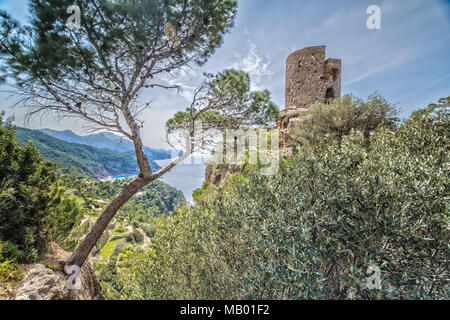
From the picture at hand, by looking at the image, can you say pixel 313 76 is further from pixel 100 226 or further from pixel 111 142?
pixel 100 226

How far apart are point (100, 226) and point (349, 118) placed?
32.0 ft

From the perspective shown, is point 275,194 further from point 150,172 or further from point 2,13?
point 2,13

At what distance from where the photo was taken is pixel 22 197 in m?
4.93

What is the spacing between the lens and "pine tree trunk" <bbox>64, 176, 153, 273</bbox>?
4.94 metres

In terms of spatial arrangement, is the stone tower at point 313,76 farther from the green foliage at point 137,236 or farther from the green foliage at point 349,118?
the green foliage at point 137,236

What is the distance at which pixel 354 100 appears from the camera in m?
8.19

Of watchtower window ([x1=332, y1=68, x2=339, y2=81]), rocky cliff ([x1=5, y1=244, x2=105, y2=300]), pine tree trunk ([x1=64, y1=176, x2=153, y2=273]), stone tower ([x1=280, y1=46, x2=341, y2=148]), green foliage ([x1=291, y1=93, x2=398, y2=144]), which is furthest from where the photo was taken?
watchtower window ([x1=332, y1=68, x2=339, y2=81])

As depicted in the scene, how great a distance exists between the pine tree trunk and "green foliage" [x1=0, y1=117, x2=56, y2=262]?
2.98ft

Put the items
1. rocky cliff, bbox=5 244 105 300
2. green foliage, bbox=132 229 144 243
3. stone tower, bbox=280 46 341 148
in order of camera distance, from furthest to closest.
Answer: green foliage, bbox=132 229 144 243, stone tower, bbox=280 46 341 148, rocky cliff, bbox=5 244 105 300

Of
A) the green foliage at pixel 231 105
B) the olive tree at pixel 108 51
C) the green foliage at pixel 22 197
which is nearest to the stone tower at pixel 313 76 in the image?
the green foliage at pixel 231 105

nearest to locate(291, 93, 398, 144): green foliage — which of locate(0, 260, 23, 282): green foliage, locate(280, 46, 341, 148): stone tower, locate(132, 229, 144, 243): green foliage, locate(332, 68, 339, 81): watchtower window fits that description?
locate(280, 46, 341, 148): stone tower

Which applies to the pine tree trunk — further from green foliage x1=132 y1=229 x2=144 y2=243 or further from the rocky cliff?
green foliage x1=132 y1=229 x2=144 y2=243

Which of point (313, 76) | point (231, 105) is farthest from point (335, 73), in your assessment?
point (231, 105)

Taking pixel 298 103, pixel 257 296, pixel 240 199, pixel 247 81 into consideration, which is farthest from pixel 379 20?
pixel 298 103
